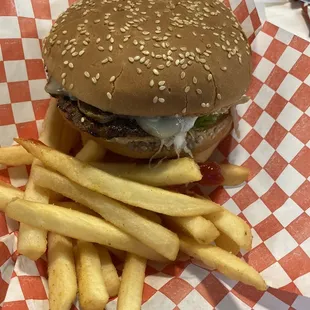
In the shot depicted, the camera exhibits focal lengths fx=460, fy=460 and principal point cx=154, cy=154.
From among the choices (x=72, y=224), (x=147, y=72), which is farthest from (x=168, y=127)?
(x=72, y=224)

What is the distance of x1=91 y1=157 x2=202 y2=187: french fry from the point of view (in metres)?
2.11

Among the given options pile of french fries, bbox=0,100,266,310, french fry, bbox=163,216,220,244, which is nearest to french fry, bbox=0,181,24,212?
pile of french fries, bbox=0,100,266,310

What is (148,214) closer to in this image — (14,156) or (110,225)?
(110,225)

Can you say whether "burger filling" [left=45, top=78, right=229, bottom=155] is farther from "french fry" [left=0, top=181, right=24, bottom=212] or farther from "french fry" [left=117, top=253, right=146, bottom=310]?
"french fry" [left=117, top=253, right=146, bottom=310]

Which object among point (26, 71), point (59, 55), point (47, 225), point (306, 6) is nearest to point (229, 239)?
point (47, 225)

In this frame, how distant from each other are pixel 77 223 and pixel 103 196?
0.18 metres

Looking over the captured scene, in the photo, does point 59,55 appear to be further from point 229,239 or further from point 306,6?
→ point 306,6

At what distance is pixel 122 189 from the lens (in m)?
2.09

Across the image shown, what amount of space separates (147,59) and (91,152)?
1.83 feet

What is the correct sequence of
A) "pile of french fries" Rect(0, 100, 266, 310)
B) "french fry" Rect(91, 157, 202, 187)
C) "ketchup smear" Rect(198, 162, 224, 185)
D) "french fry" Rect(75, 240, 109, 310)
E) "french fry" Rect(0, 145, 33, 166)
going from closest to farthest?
"french fry" Rect(75, 240, 109, 310) < "pile of french fries" Rect(0, 100, 266, 310) < "french fry" Rect(91, 157, 202, 187) < "french fry" Rect(0, 145, 33, 166) < "ketchup smear" Rect(198, 162, 224, 185)

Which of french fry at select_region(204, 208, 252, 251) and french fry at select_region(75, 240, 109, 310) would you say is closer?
french fry at select_region(75, 240, 109, 310)

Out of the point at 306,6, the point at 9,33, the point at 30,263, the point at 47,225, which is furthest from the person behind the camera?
the point at 306,6

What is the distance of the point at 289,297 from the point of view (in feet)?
7.24

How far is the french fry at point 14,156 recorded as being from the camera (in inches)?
94.0
